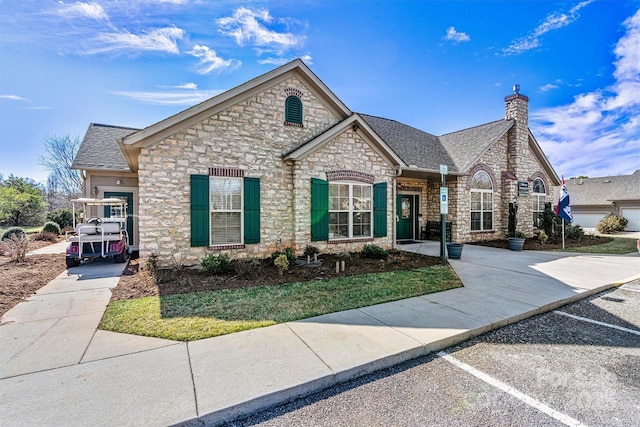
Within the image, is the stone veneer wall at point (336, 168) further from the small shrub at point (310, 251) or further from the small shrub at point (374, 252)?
the small shrub at point (374, 252)

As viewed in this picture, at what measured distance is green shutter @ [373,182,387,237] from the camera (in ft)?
34.9

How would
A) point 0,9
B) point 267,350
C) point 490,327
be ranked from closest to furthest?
point 267,350
point 490,327
point 0,9

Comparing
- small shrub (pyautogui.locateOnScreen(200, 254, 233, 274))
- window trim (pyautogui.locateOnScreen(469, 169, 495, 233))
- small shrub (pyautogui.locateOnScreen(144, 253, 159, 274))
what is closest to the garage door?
window trim (pyautogui.locateOnScreen(469, 169, 495, 233))

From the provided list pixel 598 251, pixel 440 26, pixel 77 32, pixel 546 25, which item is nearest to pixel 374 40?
pixel 440 26

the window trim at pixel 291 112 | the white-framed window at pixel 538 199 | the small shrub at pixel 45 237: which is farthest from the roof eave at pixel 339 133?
the small shrub at pixel 45 237

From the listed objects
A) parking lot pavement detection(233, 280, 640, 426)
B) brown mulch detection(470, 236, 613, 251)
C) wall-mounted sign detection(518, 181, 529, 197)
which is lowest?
parking lot pavement detection(233, 280, 640, 426)

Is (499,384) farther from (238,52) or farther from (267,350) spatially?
(238,52)

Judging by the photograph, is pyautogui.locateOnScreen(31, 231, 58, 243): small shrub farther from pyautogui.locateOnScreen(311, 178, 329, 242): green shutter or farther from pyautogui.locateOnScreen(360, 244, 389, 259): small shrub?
pyautogui.locateOnScreen(360, 244, 389, 259): small shrub

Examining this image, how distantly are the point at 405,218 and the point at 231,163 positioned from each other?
1003cm

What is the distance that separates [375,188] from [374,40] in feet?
18.7

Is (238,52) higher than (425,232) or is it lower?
higher

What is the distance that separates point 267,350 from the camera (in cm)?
358

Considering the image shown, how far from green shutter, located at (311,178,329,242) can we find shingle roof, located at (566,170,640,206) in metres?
31.8

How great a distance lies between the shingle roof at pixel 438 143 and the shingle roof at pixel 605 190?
21.1 metres
